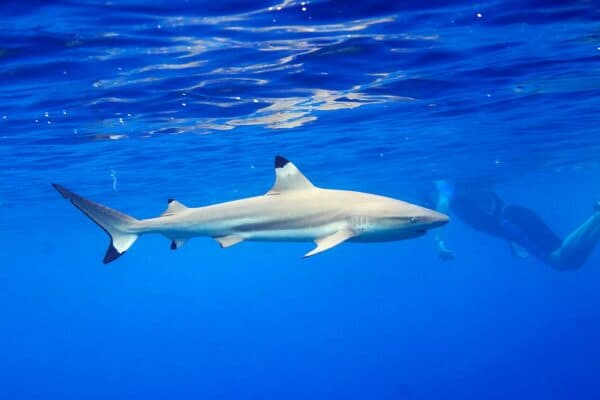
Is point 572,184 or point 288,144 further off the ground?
point 288,144

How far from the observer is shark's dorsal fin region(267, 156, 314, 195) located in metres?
7.45

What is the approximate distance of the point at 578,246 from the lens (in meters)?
28.2

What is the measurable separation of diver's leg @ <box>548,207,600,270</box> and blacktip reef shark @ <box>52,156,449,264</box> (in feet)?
79.9

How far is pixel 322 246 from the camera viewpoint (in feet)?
21.3

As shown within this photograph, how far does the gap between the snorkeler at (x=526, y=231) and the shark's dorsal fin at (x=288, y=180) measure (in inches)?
932

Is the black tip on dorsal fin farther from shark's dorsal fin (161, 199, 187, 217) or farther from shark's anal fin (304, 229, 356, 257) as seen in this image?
shark's dorsal fin (161, 199, 187, 217)

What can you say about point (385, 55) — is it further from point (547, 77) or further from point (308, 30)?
point (547, 77)

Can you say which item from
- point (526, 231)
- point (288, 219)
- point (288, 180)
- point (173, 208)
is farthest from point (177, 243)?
point (526, 231)

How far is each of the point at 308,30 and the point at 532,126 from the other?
53.1 feet

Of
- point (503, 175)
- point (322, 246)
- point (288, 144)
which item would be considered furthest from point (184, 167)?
point (503, 175)

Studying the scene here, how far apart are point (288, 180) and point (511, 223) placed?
1070 inches

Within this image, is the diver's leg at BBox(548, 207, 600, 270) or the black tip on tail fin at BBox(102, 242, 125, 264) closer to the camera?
the black tip on tail fin at BBox(102, 242, 125, 264)

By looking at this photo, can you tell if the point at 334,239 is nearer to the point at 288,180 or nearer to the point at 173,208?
the point at 288,180

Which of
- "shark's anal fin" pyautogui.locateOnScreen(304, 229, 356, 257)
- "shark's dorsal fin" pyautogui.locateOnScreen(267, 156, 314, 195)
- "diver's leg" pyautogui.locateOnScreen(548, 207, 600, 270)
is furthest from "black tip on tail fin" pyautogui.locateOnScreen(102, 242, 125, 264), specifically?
"diver's leg" pyautogui.locateOnScreen(548, 207, 600, 270)
